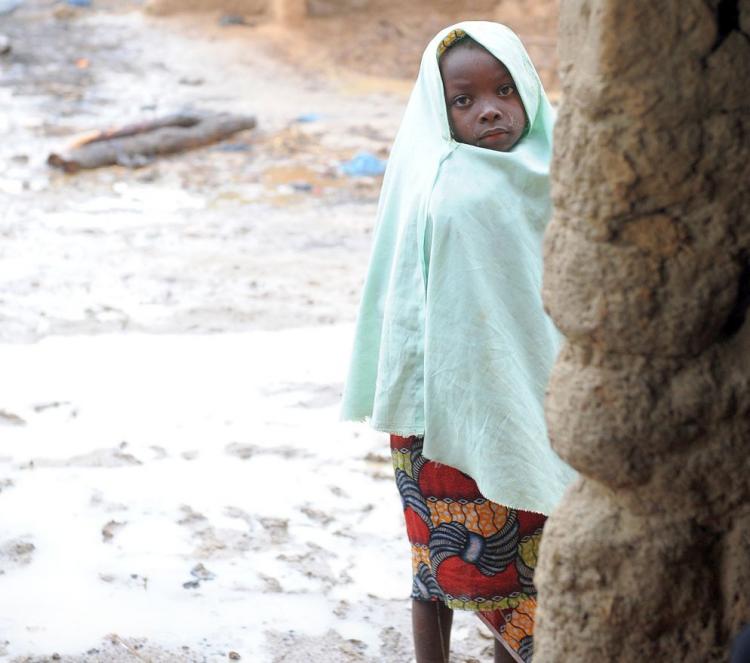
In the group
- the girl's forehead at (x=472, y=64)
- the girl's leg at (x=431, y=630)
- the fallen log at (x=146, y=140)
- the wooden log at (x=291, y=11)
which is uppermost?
the girl's forehead at (x=472, y=64)

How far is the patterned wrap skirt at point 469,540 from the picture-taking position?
236 centimetres

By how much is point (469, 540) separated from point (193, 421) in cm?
219

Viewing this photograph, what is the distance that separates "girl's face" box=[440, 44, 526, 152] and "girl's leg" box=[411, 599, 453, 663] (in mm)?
1005

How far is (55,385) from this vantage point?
472cm

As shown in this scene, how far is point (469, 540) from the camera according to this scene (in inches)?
92.9

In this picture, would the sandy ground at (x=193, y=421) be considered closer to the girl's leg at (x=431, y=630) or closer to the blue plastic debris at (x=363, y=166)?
the blue plastic debris at (x=363, y=166)

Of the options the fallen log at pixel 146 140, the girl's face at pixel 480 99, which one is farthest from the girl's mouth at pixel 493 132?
the fallen log at pixel 146 140

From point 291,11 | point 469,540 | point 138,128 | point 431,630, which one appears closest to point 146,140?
point 138,128

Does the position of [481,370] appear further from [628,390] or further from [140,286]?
[140,286]

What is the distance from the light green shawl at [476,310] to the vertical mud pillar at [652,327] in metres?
0.58

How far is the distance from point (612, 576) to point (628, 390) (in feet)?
0.88

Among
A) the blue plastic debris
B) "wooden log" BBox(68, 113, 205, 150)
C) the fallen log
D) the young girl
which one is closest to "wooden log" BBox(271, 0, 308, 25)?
the fallen log

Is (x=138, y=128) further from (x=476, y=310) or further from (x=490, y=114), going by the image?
(x=476, y=310)

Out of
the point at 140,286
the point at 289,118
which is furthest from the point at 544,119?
the point at 289,118
